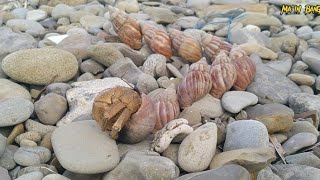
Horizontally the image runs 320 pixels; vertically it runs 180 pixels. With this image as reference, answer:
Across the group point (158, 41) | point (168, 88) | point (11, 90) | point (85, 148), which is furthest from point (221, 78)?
point (11, 90)

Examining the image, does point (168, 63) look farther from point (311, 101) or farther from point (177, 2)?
point (177, 2)

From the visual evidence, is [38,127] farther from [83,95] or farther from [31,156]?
[83,95]

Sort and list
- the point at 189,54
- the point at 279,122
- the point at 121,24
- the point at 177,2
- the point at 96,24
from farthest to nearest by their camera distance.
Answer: the point at 177,2, the point at 96,24, the point at 121,24, the point at 189,54, the point at 279,122

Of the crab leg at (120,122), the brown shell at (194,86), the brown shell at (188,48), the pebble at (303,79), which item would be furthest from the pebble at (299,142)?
the brown shell at (188,48)

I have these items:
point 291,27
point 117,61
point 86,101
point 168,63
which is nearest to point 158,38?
point 168,63

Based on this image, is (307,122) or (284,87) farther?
(284,87)

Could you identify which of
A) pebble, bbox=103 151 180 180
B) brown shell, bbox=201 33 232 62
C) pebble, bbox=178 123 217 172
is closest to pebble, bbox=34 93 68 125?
pebble, bbox=103 151 180 180
